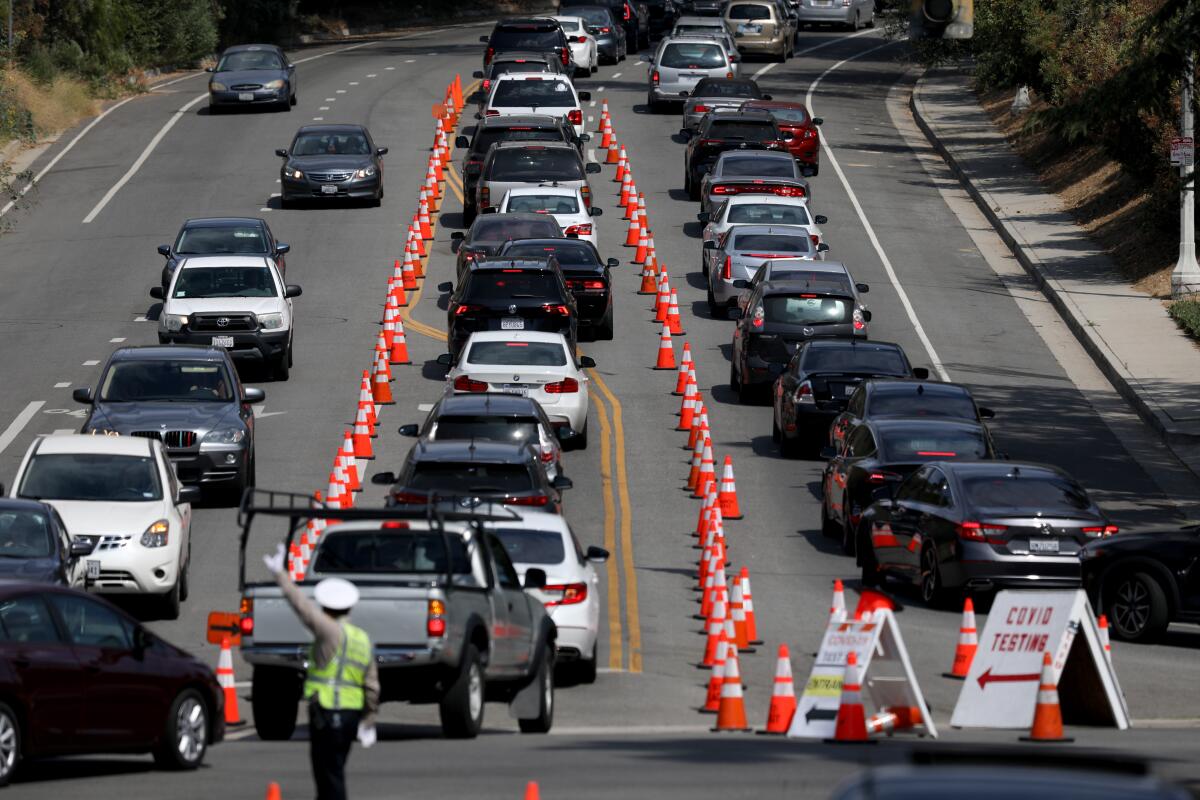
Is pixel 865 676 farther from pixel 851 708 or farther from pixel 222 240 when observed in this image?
pixel 222 240

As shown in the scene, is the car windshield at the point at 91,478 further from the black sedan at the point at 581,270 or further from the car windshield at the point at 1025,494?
the black sedan at the point at 581,270

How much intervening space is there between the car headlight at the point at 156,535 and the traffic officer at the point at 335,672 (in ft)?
28.9

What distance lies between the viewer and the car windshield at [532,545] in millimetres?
17594

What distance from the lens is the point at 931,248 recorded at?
42094 mm

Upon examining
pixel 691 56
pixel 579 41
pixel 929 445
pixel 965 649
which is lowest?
pixel 579 41

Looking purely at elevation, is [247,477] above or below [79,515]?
below

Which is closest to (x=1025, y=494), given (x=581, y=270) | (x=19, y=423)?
(x=581, y=270)

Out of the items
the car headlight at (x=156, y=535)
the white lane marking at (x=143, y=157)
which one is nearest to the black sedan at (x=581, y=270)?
the white lane marking at (x=143, y=157)

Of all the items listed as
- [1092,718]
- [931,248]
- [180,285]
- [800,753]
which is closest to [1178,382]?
[931,248]

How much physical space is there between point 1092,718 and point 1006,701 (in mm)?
604

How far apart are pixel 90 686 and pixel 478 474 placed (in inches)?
312

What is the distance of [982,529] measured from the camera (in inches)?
788

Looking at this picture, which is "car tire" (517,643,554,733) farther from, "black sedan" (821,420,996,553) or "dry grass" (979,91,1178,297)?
A: "dry grass" (979,91,1178,297)

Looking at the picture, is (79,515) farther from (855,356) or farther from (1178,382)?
(1178,382)
